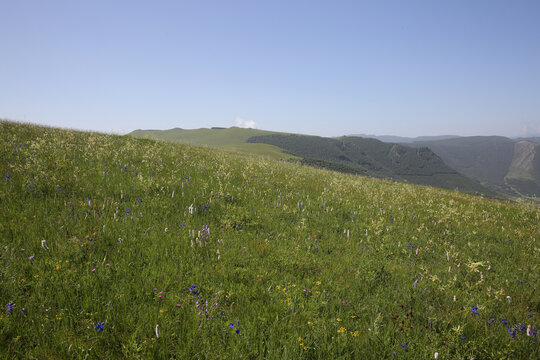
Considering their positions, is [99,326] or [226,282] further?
[226,282]

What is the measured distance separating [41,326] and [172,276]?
1276 mm

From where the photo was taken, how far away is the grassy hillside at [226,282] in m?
2.48

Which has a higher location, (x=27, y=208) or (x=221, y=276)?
(x=27, y=208)

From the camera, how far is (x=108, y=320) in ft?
8.32

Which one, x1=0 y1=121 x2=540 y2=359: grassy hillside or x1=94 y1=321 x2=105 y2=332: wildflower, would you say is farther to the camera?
x1=0 y1=121 x2=540 y2=359: grassy hillside

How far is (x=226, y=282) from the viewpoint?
3.31m

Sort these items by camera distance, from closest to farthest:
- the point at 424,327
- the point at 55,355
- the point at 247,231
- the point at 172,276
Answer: the point at 55,355, the point at 424,327, the point at 172,276, the point at 247,231

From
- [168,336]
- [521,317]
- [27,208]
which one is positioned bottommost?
[521,317]

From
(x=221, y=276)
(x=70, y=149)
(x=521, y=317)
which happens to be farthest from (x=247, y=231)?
(x=70, y=149)

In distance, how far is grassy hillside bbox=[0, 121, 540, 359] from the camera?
2.48m

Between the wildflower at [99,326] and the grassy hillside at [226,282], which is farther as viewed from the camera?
the grassy hillside at [226,282]

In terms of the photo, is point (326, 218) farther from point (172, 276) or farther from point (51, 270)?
point (51, 270)

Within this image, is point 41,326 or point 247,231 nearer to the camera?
point 41,326

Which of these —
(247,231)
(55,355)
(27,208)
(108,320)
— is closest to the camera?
(55,355)
